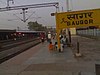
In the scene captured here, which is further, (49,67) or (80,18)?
(80,18)

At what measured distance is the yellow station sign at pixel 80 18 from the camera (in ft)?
65.7

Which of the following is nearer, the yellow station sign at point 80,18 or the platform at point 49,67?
the platform at point 49,67

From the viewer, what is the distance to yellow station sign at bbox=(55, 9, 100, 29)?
65.7 ft

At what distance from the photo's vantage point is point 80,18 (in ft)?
67.0

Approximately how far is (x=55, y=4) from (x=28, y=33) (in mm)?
75156

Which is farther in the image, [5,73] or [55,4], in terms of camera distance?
[55,4]

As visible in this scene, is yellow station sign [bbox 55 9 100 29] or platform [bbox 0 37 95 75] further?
yellow station sign [bbox 55 9 100 29]

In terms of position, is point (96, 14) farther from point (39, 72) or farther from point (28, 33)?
point (28, 33)

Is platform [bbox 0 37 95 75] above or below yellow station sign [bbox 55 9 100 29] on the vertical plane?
below

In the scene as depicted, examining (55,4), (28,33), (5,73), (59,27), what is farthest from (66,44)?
(28,33)

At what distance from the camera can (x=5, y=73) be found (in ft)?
38.7

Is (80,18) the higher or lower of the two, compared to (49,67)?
higher

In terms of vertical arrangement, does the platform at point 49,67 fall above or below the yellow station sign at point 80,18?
below

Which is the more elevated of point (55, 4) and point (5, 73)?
point (55, 4)
